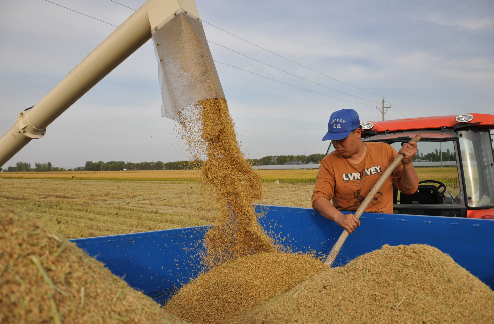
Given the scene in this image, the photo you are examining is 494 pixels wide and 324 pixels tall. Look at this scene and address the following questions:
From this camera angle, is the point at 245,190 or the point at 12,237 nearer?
the point at 12,237

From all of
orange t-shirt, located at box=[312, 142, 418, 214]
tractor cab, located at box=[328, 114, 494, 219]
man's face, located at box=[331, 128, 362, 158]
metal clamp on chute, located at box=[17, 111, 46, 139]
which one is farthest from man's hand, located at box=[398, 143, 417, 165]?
metal clamp on chute, located at box=[17, 111, 46, 139]

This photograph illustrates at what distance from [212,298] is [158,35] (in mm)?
1796

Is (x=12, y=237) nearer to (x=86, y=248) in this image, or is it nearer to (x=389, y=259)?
(x=86, y=248)

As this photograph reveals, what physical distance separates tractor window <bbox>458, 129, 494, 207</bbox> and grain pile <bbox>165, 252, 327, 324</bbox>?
166 cm

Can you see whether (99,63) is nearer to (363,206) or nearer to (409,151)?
(363,206)

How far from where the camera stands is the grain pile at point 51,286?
93cm

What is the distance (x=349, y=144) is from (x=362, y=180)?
0.34 meters

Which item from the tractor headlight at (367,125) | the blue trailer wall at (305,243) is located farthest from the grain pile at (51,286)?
the tractor headlight at (367,125)

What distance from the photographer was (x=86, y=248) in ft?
7.49

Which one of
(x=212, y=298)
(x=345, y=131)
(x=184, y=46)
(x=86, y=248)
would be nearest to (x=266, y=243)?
(x=212, y=298)

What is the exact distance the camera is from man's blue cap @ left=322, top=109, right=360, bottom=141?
9.52ft

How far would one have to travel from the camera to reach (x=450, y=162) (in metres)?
3.39

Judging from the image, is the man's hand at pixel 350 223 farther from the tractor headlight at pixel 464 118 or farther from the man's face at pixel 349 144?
the tractor headlight at pixel 464 118

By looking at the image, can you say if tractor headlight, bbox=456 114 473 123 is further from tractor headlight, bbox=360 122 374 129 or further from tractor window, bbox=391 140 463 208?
tractor headlight, bbox=360 122 374 129
